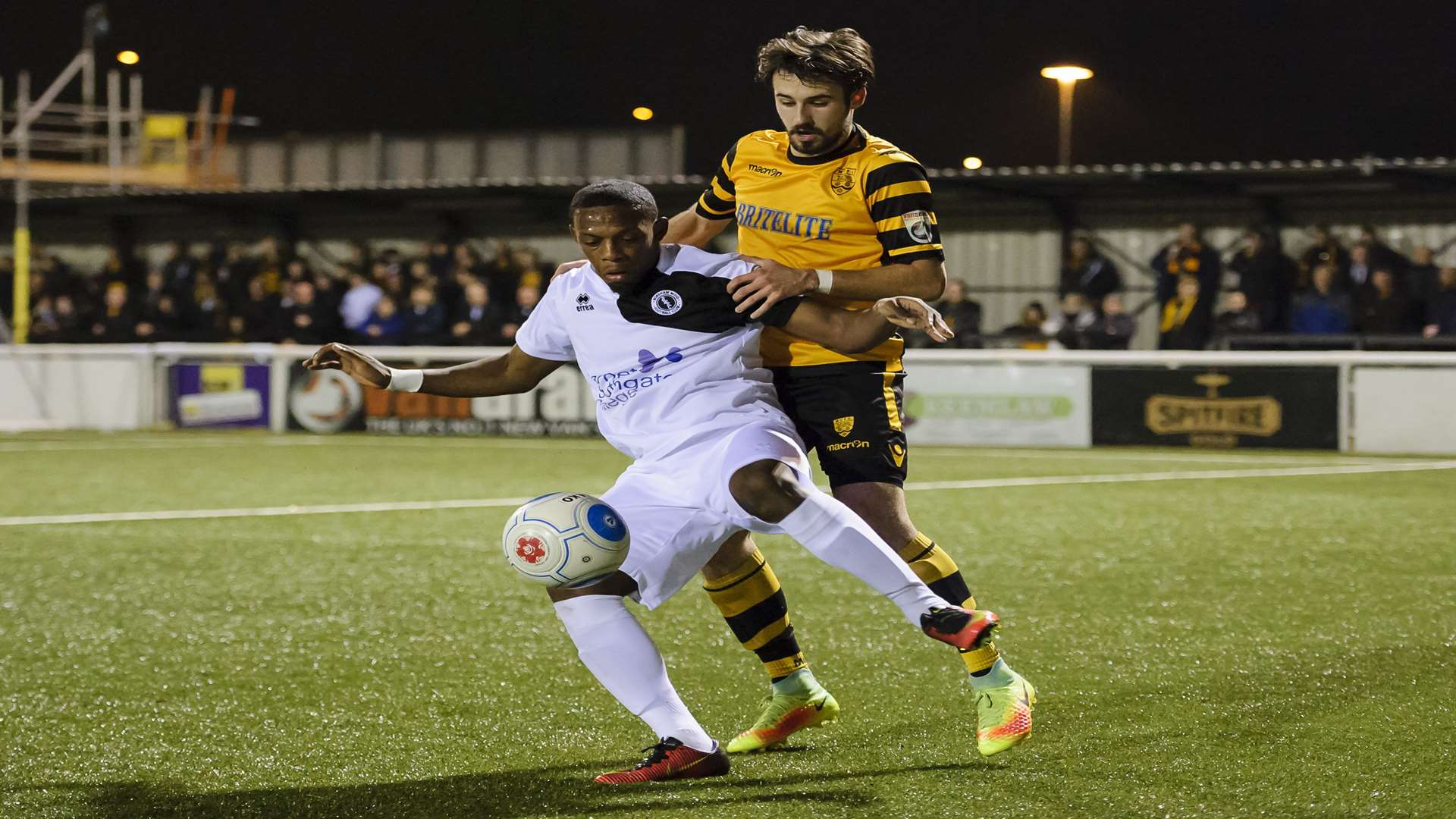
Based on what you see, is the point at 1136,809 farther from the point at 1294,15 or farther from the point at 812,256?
the point at 1294,15

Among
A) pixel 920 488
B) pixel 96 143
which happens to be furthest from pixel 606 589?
pixel 96 143

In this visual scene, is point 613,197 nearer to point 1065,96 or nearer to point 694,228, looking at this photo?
point 694,228

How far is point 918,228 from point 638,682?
1355mm

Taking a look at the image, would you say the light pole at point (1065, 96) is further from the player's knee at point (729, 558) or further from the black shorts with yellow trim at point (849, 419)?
the player's knee at point (729, 558)

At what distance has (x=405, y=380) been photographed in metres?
4.25

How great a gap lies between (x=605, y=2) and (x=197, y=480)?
53.7 feet

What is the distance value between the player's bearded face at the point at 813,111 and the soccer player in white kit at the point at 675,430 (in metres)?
0.41

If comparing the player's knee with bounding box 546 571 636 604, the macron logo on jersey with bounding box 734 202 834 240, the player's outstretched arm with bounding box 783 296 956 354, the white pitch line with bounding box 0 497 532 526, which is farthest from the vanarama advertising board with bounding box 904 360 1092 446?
the player's knee with bounding box 546 571 636 604

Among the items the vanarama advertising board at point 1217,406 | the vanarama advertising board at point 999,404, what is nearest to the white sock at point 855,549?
the vanarama advertising board at point 999,404

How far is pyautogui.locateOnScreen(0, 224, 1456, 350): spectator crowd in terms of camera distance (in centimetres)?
1647

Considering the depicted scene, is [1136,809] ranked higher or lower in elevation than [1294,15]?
lower

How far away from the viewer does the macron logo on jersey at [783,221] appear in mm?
4320

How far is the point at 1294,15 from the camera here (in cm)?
2172

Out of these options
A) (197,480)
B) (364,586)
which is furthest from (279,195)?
(364,586)
